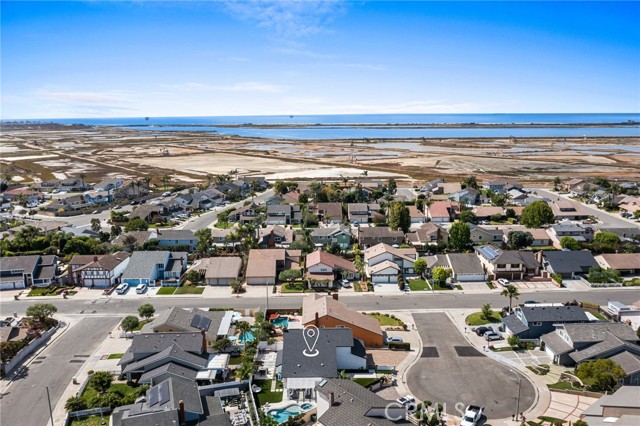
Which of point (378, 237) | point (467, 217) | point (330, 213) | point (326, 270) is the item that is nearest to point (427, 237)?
point (378, 237)

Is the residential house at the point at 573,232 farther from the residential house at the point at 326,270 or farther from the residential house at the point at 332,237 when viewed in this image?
the residential house at the point at 326,270

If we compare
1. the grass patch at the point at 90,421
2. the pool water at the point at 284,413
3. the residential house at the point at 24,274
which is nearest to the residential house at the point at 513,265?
the pool water at the point at 284,413

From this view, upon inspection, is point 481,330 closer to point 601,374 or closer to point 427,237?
point 601,374

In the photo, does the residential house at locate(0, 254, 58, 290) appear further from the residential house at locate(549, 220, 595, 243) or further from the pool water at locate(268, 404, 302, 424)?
the residential house at locate(549, 220, 595, 243)

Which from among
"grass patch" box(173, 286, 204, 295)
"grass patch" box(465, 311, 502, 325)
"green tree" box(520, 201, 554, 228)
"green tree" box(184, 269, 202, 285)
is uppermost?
"green tree" box(520, 201, 554, 228)

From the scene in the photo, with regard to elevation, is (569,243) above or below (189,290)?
above

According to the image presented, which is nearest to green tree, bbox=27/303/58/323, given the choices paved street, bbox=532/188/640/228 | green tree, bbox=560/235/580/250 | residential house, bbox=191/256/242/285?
residential house, bbox=191/256/242/285
